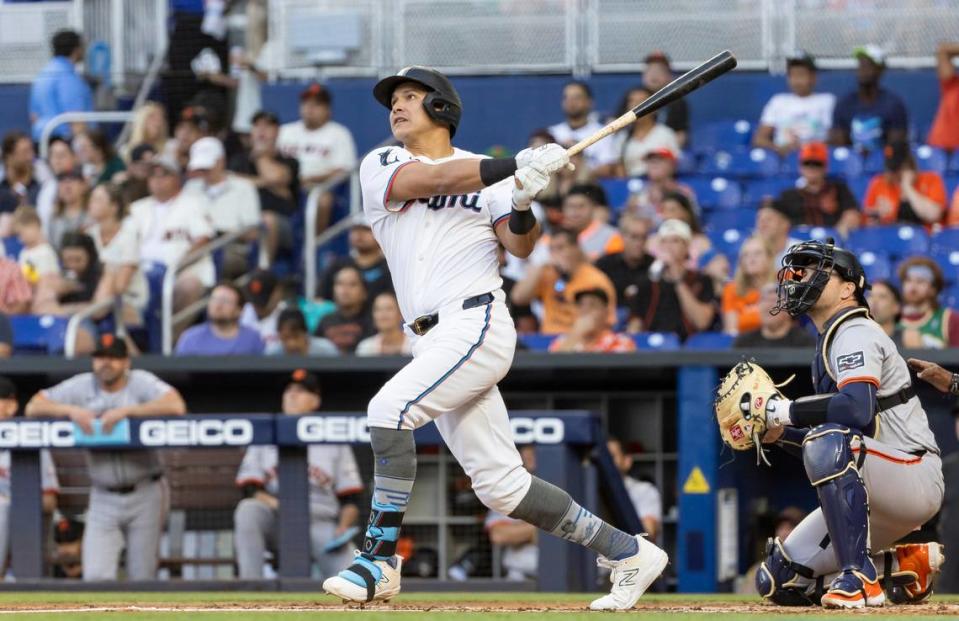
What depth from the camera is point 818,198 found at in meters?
11.6

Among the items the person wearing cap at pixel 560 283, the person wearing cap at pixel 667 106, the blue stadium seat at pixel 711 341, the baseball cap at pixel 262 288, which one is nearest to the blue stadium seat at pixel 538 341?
the person wearing cap at pixel 560 283

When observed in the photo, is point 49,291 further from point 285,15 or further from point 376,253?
point 285,15

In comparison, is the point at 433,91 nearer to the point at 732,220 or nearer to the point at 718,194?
the point at 732,220

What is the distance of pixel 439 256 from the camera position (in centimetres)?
581

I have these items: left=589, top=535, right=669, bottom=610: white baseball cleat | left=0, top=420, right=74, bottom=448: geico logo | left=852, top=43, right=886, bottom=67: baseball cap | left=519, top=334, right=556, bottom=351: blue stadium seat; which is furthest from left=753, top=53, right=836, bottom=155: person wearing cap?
left=589, top=535, right=669, bottom=610: white baseball cleat

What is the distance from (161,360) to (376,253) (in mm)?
1828

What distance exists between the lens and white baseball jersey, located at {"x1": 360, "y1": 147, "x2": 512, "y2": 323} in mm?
5805

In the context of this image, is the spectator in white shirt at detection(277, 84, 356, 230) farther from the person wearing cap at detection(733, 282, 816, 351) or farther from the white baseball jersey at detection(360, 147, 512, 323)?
the white baseball jersey at detection(360, 147, 512, 323)

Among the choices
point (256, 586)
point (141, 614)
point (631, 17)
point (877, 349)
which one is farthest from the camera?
point (631, 17)

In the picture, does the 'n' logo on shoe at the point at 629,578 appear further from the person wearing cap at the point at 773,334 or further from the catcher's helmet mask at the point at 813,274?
the person wearing cap at the point at 773,334

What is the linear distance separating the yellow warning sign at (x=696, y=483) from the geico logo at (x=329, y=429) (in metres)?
1.99

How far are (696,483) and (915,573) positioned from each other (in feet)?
10.5

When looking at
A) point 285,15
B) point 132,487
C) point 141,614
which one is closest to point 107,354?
point 132,487

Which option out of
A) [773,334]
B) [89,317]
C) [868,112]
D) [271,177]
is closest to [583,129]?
[868,112]
